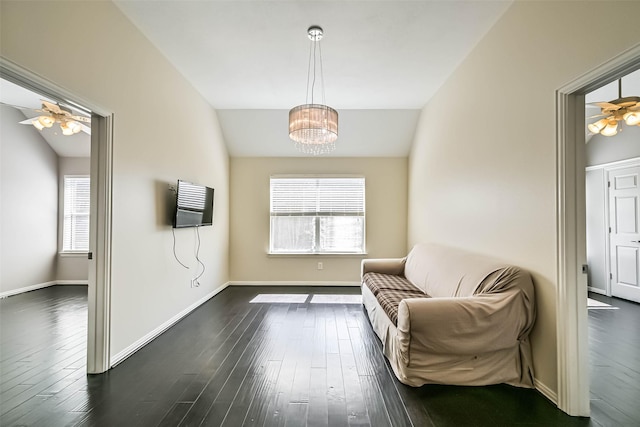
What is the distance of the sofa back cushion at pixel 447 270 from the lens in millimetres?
2377

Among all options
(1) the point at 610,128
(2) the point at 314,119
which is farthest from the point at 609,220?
(2) the point at 314,119

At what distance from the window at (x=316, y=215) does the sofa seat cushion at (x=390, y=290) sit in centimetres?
146

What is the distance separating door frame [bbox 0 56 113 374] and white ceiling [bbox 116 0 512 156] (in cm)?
112

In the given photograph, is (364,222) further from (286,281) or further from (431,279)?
(431,279)

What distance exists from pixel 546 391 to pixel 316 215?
4.00 meters

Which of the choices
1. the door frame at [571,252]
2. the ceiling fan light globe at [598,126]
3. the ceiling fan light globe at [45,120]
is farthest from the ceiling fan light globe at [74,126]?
the ceiling fan light globe at [598,126]

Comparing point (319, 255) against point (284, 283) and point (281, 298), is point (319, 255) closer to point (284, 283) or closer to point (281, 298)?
point (284, 283)

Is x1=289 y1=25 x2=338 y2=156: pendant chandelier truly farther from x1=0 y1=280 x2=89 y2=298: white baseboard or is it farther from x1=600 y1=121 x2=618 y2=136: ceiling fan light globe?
x1=0 y1=280 x2=89 y2=298: white baseboard

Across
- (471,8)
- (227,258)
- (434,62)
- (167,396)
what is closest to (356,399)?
(167,396)

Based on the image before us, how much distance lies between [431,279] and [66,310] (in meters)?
4.67

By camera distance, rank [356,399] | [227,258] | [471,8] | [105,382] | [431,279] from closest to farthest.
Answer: [356,399], [105,382], [471,8], [431,279], [227,258]

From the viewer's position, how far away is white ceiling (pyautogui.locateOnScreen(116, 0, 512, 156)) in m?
2.41

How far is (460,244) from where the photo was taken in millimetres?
3182

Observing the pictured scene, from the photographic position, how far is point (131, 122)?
264cm
